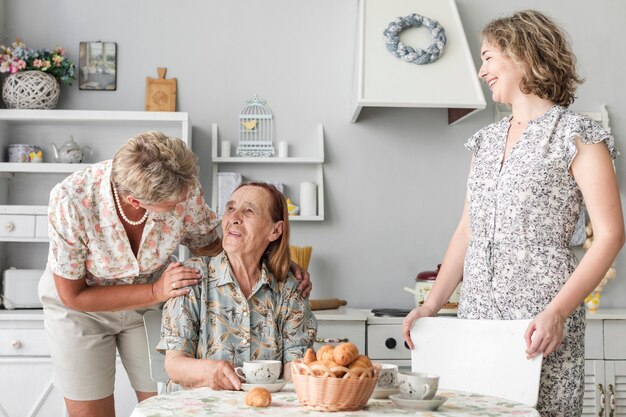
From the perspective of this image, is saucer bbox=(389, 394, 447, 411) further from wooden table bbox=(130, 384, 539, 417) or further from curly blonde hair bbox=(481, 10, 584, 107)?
curly blonde hair bbox=(481, 10, 584, 107)

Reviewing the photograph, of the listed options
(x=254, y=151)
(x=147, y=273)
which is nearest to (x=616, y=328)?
(x=254, y=151)

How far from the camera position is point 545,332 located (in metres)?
1.61

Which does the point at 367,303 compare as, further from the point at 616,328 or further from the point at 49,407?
the point at 49,407

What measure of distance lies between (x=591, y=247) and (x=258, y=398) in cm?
78

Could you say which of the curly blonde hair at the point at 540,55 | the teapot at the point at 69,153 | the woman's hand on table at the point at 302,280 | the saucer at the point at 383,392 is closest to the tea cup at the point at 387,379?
the saucer at the point at 383,392

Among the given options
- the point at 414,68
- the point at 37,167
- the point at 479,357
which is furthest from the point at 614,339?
the point at 37,167

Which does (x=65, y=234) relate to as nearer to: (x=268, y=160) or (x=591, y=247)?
(x=591, y=247)

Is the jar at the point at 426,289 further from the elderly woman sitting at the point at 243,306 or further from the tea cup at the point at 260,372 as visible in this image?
the tea cup at the point at 260,372

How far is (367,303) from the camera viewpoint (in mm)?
3768

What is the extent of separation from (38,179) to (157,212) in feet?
5.98

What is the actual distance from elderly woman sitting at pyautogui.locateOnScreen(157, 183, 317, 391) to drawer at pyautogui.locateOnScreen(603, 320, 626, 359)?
1.82 m

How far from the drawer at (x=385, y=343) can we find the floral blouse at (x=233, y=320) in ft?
4.38

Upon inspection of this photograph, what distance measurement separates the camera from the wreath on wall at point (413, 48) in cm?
348

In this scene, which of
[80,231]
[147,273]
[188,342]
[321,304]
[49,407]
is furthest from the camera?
[321,304]
